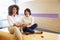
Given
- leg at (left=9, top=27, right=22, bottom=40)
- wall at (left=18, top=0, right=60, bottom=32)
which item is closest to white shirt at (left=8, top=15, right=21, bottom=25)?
leg at (left=9, top=27, right=22, bottom=40)

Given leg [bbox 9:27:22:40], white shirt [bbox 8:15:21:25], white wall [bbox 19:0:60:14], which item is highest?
white wall [bbox 19:0:60:14]

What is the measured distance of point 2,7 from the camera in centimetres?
396

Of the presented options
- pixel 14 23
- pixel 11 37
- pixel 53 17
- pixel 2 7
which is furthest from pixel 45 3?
pixel 11 37

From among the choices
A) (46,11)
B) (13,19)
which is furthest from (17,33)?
(46,11)

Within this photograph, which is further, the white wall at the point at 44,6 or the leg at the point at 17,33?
the white wall at the point at 44,6

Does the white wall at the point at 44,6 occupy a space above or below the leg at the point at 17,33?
above

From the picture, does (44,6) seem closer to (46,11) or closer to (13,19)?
(46,11)

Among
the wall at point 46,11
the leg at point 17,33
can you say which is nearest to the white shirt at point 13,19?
the leg at point 17,33

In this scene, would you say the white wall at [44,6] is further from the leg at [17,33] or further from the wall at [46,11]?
the leg at [17,33]

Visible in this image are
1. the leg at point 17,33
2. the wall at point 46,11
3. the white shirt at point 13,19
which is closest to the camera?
the leg at point 17,33

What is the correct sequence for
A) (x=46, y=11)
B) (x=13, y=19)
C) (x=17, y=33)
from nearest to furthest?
(x=17, y=33) → (x=13, y=19) → (x=46, y=11)

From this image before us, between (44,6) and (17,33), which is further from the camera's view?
(44,6)

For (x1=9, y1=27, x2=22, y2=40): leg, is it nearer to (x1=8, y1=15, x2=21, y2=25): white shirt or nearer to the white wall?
(x1=8, y1=15, x2=21, y2=25): white shirt

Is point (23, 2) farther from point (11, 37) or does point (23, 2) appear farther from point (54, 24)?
point (11, 37)
